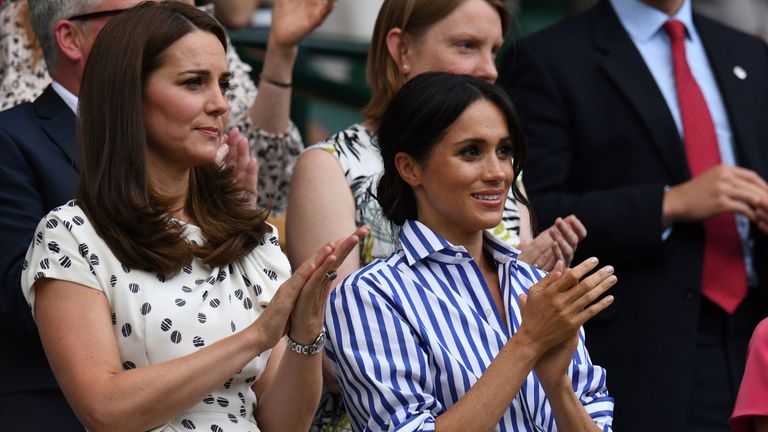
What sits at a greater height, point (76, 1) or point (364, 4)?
point (76, 1)

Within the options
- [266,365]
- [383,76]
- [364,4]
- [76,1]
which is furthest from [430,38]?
[364,4]

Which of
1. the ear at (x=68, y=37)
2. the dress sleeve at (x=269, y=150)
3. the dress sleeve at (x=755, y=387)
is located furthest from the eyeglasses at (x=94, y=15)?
the dress sleeve at (x=755, y=387)

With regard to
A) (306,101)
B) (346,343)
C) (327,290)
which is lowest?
(306,101)

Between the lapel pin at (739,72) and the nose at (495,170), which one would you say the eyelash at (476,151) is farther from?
the lapel pin at (739,72)

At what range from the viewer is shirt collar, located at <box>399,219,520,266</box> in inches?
149

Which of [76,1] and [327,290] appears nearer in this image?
Answer: [327,290]

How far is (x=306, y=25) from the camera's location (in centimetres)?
476

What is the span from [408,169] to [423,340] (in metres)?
0.55

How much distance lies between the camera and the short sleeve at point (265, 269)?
366 centimetres

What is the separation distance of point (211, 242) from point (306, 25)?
52.9 inches

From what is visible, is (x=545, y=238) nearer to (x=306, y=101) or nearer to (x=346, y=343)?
(x=346, y=343)

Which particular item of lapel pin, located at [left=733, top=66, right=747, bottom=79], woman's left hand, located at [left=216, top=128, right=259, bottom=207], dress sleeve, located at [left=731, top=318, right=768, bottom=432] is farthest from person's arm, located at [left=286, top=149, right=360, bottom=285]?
lapel pin, located at [left=733, top=66, right=747, bottom=79]

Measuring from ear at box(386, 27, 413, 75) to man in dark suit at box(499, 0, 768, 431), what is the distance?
2.17 feet

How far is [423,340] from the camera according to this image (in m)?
3.62
